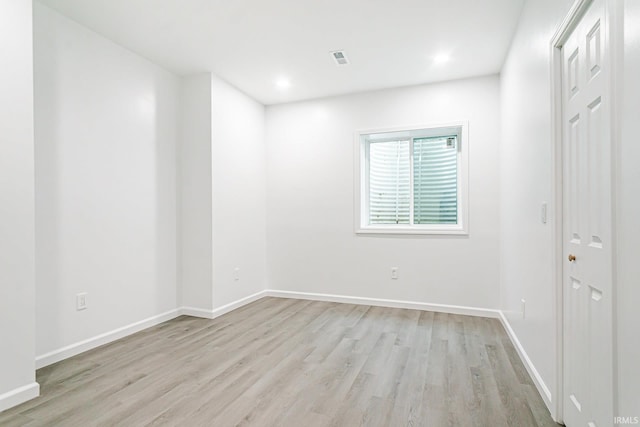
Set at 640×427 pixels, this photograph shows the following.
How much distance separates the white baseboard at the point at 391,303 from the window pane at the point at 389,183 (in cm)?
100

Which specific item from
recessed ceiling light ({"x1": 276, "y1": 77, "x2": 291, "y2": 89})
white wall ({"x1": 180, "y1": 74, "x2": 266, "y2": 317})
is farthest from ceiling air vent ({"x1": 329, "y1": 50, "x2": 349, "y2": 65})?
white wall ({"x1": 180, "y1": 74, "x2": 266, "y2": 317})

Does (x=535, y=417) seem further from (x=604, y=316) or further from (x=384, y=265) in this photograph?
(x=384, y=265)

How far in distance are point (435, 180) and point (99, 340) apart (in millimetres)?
3841

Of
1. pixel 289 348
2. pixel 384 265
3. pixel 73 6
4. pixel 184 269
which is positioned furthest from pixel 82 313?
pixel 384 265

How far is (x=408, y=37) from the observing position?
292 centimetres

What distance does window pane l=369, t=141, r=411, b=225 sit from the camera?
14.0 ft

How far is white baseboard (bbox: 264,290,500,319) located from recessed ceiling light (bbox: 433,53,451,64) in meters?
2.64

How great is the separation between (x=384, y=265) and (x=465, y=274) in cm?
91

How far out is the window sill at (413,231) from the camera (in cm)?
378

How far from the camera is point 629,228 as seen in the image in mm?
1076

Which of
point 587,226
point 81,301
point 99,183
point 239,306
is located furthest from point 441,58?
point 81,301

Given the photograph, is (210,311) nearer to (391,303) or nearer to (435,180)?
(391,303)

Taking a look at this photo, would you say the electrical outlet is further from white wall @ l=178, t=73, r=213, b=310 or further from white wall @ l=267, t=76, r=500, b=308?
white wall @ l=267, t=76, r=500, b=308

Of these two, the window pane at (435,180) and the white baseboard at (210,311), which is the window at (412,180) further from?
the white baseboard at (210,311)
